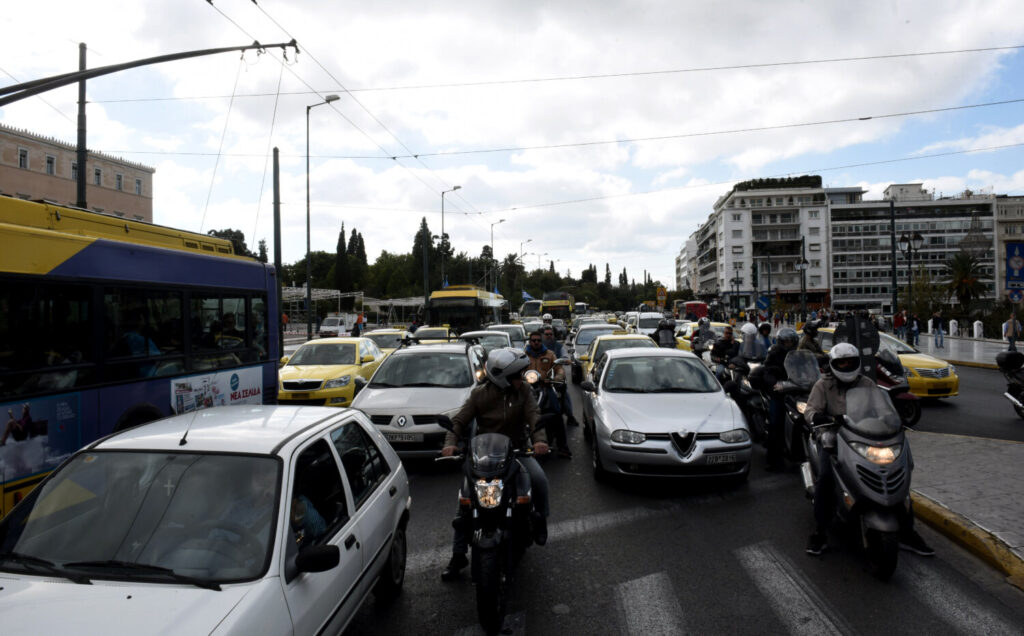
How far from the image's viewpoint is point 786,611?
4098mm

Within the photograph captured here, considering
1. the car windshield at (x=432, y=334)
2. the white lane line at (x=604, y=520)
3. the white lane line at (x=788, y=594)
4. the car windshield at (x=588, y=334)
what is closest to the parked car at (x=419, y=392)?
the white lane line at (x=604, y=520)

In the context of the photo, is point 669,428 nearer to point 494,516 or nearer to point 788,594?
point 788,594

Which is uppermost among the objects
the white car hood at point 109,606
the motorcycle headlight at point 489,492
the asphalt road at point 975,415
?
the white car hood at point 109,606

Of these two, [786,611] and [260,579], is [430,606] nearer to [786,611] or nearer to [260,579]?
[260,579]

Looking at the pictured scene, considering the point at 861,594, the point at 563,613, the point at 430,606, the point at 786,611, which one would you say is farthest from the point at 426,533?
the point at 861,594

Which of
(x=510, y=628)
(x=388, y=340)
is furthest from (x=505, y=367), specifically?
(x=388, y=340)

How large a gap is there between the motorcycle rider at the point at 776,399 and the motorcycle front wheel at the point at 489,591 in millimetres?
5150

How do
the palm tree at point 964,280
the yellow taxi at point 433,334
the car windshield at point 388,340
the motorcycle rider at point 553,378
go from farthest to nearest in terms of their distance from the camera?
the palm tree at point 964,280 < the car windshield at point 388,340 < the yellow taxi at point 433,334 < the motorcycle rider at point 553,378

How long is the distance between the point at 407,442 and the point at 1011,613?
5.89 meters

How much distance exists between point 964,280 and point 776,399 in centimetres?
4987

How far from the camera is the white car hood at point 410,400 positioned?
824 centimetres

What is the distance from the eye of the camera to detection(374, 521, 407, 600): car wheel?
13.6 feet

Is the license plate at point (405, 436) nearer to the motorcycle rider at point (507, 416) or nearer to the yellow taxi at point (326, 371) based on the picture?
the yellow taxi at point (326, 371)

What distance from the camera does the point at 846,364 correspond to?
507 centimetres
